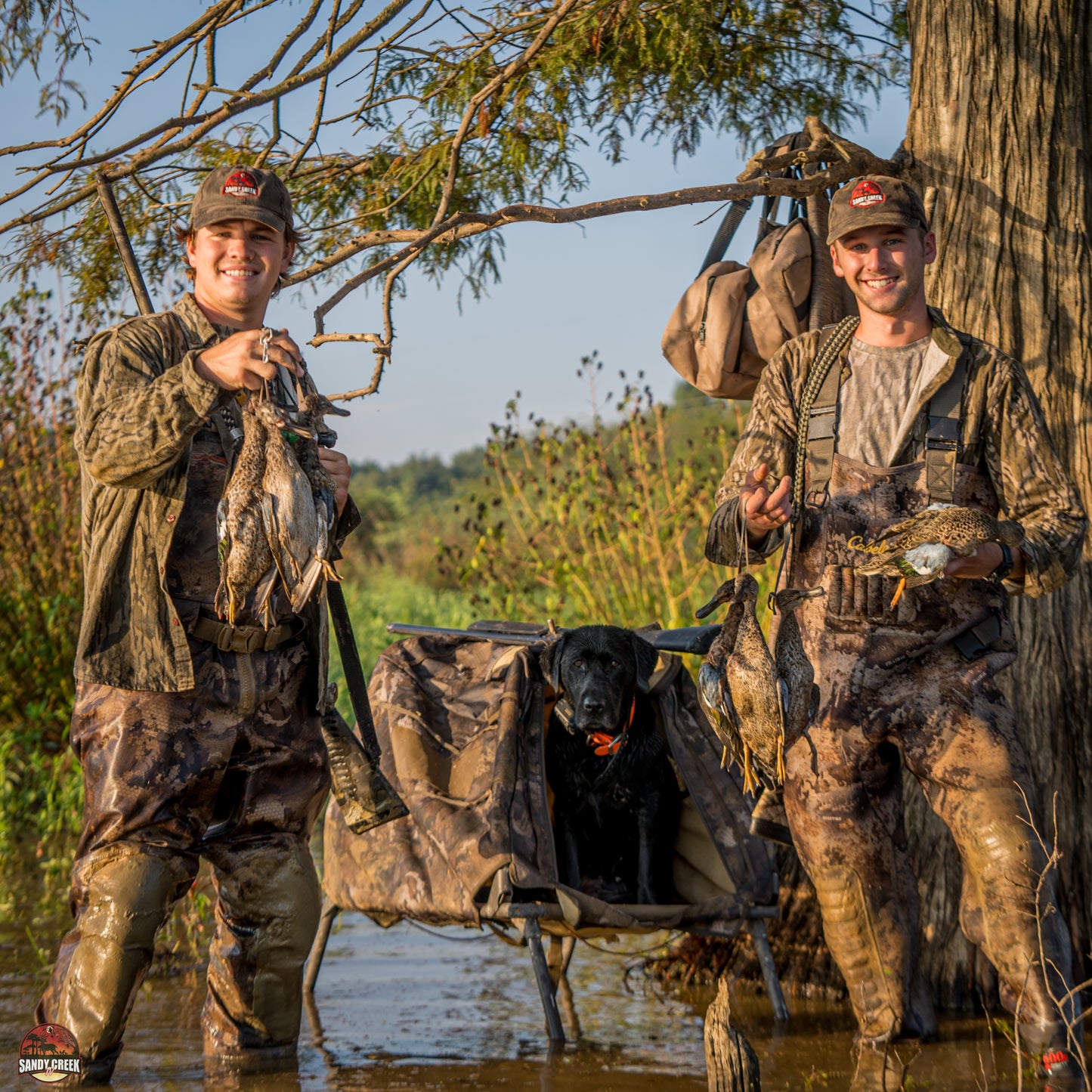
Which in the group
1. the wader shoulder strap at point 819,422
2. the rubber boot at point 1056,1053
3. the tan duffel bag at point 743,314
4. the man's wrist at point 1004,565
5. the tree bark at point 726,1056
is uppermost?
the tan duffel bag at point 743,314

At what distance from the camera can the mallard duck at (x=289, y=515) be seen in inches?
112

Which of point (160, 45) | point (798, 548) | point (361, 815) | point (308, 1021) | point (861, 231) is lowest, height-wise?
point (308, 1021)

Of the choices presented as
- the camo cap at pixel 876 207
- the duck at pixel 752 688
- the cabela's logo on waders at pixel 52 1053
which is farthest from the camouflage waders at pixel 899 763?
the cabela's logo on waders at pixel 52 1053

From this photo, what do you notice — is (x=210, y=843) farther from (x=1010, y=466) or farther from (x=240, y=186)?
(x=1010, y=466)

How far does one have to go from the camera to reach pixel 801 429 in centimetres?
396

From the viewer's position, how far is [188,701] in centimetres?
368

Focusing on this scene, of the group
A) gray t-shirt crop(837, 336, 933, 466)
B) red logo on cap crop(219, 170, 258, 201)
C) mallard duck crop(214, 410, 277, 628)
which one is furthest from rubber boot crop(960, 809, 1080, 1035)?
red logo on cap crop(219, 170, 258, 201)

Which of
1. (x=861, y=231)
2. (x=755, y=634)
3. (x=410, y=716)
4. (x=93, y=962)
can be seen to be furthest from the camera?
(x=410, y=716)

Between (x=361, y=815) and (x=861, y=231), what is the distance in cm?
224

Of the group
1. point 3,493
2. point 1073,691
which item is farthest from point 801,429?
point 3,493

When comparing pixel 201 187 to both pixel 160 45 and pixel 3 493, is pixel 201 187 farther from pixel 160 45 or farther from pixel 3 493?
pixel 3 493

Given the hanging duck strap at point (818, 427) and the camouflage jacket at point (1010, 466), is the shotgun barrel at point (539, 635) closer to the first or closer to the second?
the hanging duck strap at point (818, 427)

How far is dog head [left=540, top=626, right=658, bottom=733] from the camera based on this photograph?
17.0 feet

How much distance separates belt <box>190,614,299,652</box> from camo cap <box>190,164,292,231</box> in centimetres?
109
